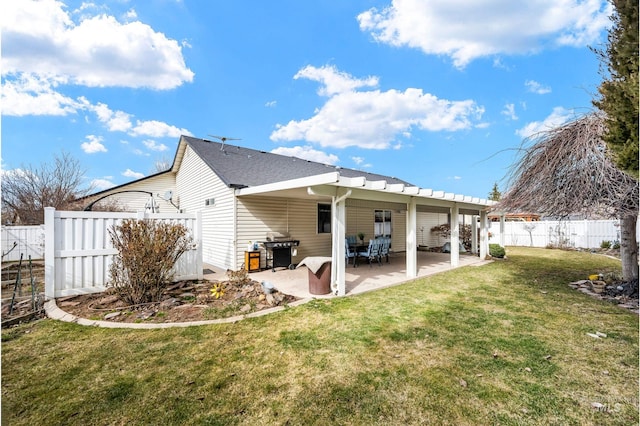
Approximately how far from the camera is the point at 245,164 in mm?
10539

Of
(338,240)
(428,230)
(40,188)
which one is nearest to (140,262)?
(338,240)

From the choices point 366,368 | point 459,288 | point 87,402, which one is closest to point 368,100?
point 459,288

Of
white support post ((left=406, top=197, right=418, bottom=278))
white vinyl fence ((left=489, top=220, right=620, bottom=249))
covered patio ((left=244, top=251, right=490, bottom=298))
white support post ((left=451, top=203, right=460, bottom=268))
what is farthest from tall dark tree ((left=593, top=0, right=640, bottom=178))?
white vinyl fence ((left=489, top=220, right=620, bottom=249))

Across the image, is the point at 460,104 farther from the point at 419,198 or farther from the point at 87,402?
the point at 87,402

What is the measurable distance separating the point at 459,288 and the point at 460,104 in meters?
10.8

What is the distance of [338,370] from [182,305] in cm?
349

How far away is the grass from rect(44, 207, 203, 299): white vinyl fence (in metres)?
1.43

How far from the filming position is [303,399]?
2488 mm

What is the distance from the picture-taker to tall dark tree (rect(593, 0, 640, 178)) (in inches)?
98.0

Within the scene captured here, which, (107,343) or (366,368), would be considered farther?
(107,343)

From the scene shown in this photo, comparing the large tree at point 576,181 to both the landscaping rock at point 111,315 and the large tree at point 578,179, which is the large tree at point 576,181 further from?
the landscaping rock at point 111,315

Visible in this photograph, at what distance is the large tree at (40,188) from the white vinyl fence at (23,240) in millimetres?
2961

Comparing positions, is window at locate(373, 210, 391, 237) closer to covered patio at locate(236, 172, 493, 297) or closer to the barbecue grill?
covered patio at locate(236, 172, 493, 297)

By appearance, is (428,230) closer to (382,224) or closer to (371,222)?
(382,224)
